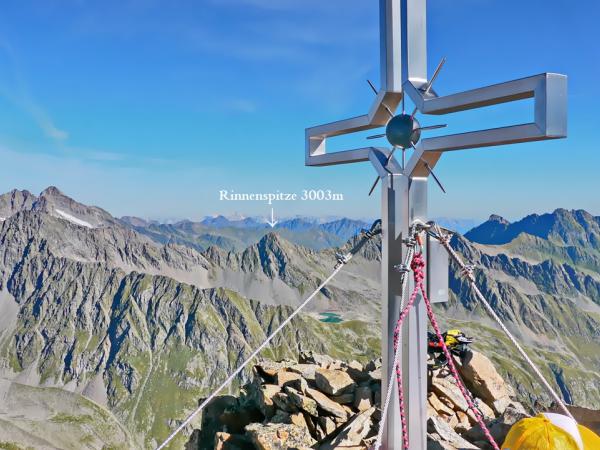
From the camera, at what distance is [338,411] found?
11.5 metres

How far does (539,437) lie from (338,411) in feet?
19.7

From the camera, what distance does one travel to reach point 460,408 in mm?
11875

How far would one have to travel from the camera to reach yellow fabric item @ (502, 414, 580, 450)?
6.12 m

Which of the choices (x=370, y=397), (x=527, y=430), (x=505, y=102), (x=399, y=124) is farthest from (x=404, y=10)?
(x=370, y=397)

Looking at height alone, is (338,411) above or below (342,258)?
below

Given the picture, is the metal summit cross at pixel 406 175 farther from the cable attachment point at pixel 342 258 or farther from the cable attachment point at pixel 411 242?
the cable attachment point at pixel 342 258

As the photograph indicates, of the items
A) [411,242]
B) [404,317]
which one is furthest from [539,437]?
[411,242]

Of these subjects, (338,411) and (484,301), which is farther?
(338,411)

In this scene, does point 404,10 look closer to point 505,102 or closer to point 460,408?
point 505,102

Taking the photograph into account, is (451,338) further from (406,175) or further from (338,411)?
(406,175)

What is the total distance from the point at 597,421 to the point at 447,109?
26.6 ft

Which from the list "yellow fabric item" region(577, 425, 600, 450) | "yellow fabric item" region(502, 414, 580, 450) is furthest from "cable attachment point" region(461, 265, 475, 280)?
"yellow fabric item" region(577, 425, 600, 450)

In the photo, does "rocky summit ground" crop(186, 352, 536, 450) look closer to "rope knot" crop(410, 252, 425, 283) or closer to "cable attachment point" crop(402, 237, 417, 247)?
"rope knot" crop(410, 252, 425, 283)

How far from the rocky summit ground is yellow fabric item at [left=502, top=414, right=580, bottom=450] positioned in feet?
10.4
